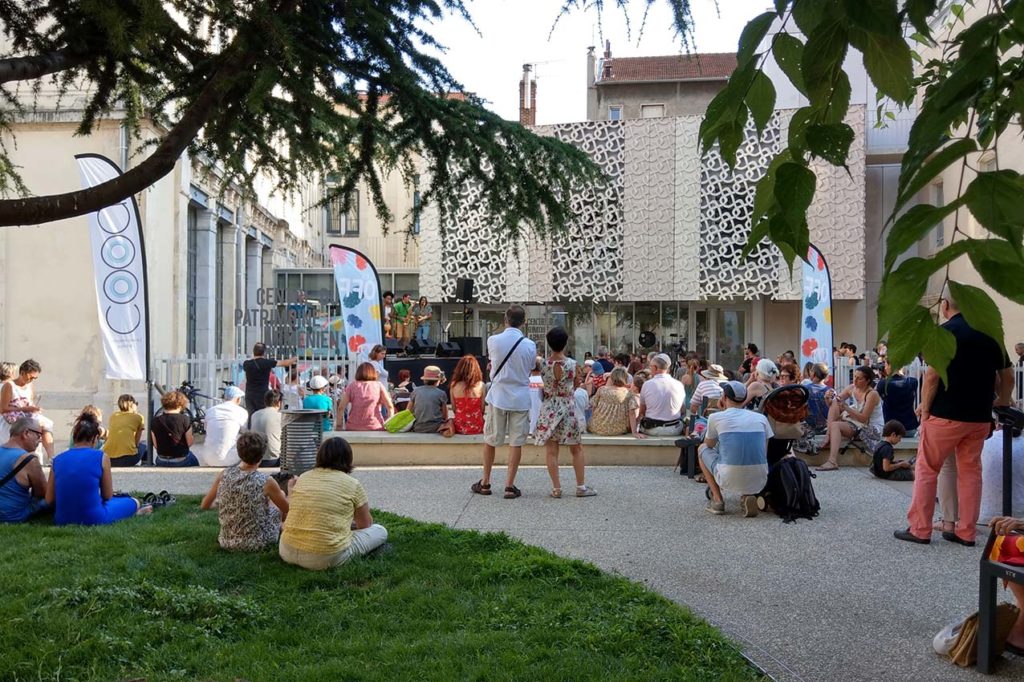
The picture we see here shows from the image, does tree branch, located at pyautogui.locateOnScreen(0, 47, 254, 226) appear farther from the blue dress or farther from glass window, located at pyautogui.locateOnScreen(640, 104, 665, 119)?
glass window, located at pyautogui.locateOnScreen(640, 104, 665, 119)

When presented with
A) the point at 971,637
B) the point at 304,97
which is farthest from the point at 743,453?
the point at 304,97

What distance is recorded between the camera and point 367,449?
36.5 feet

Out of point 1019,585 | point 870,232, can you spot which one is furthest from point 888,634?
point 870,232

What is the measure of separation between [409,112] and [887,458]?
7.27 metres

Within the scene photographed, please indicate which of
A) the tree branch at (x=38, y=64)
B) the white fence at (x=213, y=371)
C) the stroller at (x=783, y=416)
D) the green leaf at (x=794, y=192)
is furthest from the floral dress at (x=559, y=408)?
the green leaf at (x=794, y=192)

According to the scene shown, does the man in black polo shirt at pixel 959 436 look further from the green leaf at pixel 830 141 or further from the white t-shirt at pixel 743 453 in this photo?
the green leaf at pixel 830 141

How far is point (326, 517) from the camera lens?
5773mm

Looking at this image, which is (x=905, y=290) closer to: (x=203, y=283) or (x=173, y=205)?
(x=173, y=205)

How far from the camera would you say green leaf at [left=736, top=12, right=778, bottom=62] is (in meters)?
1.60

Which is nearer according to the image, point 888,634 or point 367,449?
point 888,634

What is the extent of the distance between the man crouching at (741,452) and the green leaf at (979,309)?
652 centimetres

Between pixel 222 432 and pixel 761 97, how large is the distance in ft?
33.6

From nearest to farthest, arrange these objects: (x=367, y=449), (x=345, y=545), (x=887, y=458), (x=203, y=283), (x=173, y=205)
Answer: (x=345, y=545)
(x=887, y=458)
(x=367, y=449)
(x=173, y=205)
(x=203, y=283)

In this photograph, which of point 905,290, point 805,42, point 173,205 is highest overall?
point 173,205
